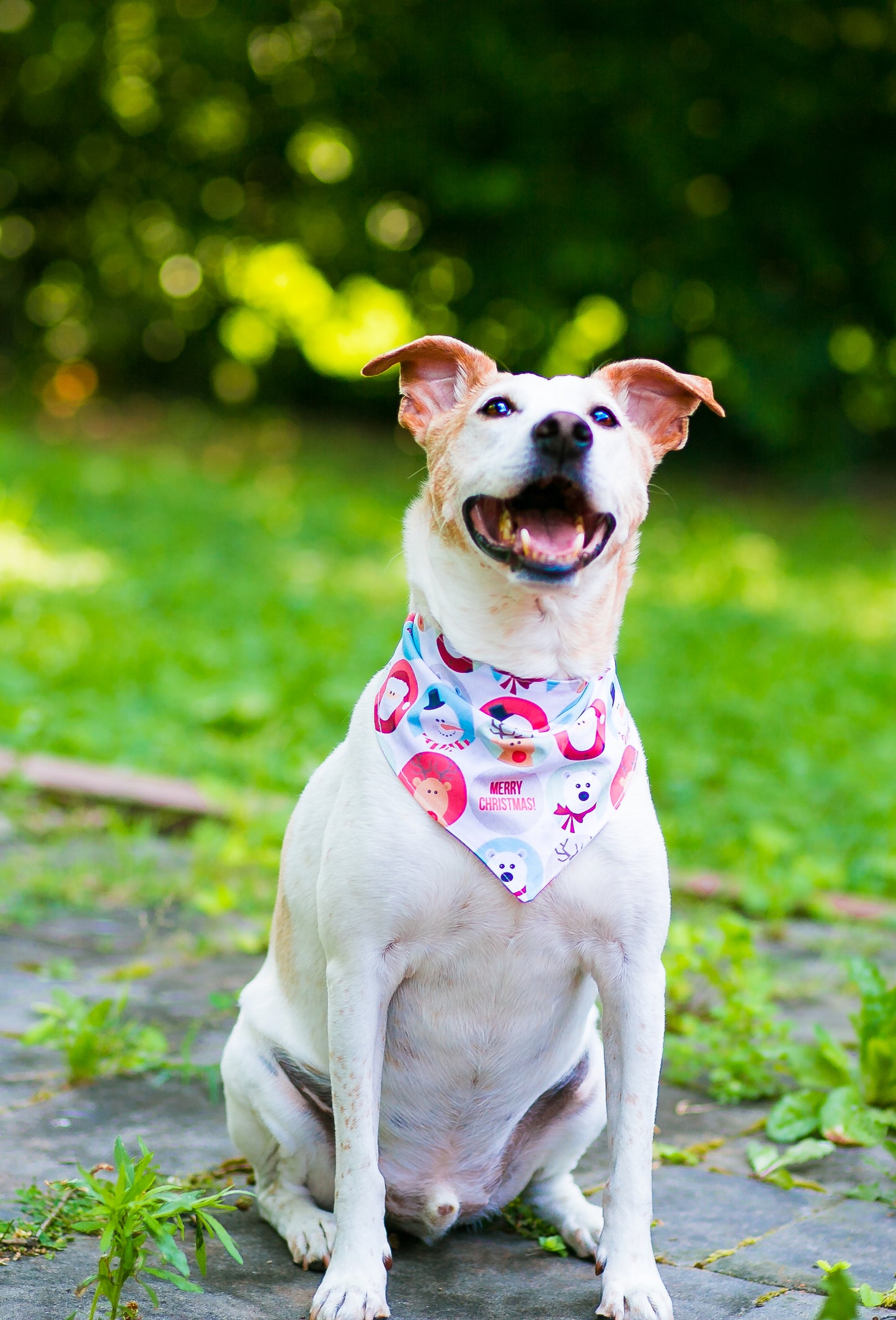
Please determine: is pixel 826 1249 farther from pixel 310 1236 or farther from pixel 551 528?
pixel 551 528

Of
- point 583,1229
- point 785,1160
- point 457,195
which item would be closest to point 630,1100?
point 583,1229

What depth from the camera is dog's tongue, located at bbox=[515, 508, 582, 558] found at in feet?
8.58

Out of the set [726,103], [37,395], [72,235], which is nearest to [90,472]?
[37,395]

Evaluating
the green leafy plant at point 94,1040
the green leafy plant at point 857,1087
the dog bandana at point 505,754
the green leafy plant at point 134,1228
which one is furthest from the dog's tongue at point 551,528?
the green leafy plant at point 94,1040

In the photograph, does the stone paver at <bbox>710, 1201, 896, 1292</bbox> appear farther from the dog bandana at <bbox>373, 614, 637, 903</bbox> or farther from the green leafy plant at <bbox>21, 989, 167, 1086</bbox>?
the green leafy plant at <bbox>21, 989, 167, 1086</bbox>

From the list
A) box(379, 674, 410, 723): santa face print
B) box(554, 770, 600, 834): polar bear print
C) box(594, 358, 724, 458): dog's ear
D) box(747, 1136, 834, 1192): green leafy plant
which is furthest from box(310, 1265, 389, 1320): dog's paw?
box(594, 358, 724, 458): dog's ear

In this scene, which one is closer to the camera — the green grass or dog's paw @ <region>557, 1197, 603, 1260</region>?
dog's paw @ <region>557, 1197, 603, 1260</region>

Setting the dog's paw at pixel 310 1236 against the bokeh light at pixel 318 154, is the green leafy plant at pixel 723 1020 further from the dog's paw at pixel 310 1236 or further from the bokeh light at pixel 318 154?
the bokeh light at pixel 318 154

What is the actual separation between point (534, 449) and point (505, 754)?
0.55 meters

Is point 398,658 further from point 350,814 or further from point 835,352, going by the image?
point 835,352

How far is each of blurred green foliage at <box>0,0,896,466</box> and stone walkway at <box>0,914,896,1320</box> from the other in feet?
35.8

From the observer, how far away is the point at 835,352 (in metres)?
14.2

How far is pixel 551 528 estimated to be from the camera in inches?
105

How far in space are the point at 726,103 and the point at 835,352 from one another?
8.64ft
